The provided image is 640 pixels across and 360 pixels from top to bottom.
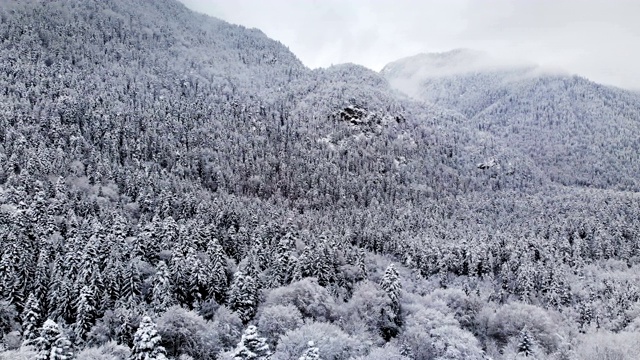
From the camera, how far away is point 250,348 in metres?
39.2

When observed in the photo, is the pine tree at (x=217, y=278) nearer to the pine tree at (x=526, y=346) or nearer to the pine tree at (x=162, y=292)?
the pine tree at (x=162, y=292)

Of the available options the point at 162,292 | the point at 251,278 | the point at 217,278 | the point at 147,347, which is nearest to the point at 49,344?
the point at 147,347

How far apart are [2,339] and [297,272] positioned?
53.1 m

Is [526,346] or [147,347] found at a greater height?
[147,347]

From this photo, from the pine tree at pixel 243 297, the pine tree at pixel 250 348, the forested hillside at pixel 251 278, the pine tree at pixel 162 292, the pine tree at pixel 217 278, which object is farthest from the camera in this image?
the pine tree at pixel 217 278

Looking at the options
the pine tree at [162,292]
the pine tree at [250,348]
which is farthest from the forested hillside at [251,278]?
the pine tree at [162,292]

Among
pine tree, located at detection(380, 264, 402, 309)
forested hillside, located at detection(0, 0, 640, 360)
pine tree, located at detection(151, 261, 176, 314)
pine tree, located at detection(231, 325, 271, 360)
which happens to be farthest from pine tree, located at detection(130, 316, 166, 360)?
pine tree, located at detection(380, 264, 402, 309)

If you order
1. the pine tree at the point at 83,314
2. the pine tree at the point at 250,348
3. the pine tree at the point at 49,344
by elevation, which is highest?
the pine tree at the point at 250,348

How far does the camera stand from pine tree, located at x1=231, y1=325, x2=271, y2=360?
121 ft

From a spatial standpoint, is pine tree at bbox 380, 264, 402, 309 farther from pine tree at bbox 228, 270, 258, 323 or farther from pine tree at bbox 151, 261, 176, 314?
pine tree at bbox 151, 261, 176, 314

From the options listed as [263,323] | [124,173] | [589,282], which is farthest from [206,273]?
[589,282]

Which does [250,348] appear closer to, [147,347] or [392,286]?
[147,347]

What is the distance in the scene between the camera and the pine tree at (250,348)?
121 feet

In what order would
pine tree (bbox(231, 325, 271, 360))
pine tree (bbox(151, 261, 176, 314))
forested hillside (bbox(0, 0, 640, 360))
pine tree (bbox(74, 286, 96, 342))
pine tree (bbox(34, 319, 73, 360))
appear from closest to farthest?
pine tree (bbox(34, 319, 73, 360))
pine tree (bbox(231, 325, 271, 360))
pine tree (bbox(74, 286, 96, 342))
forested hillside (bbox(0, 0, 640, 360))
pine tree (bbox(151, 261, 176, 314))
